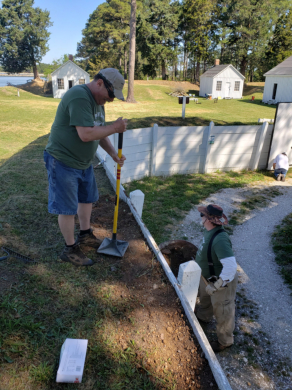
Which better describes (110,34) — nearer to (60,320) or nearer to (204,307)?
(204,307)

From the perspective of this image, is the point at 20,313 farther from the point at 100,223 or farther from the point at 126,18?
the point at 126,18

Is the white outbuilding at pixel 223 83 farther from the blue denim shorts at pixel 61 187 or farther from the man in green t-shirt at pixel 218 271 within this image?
the blue denim shorts at pixel 61 187

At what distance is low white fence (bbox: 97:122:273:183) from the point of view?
8.32 metres

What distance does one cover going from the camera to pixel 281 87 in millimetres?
29328

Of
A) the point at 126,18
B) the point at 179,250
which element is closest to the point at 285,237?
the point at 179,250

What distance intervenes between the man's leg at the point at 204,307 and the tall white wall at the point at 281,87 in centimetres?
3049

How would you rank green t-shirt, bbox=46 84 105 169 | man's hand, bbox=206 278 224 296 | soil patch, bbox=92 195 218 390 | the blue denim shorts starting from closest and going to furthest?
soil patch, bbox=92 195 218 390
green t-shirt, bbox=46 84 105 169
the blue denim shorts
man's hand, bbox=206 278 224 296

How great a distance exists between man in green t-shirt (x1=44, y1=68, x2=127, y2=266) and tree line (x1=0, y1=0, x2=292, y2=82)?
45.8 metres

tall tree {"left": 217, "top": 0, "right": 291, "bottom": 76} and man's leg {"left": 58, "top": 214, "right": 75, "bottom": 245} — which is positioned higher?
tall tree {"left": 217, "top": 0, "right": 291, "bottom": 76}

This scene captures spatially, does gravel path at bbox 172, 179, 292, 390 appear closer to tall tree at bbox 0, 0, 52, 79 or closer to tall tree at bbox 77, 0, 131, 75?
tall tree at bbox 77, 0, 131, 75

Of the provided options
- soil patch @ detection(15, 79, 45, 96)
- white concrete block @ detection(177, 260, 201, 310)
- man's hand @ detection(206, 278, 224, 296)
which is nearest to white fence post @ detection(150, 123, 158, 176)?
man's hand @ detection(206, 278, 224, 296)

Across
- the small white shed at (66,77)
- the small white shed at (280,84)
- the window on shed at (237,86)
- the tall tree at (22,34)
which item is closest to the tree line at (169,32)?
the tall tree at (22,34)

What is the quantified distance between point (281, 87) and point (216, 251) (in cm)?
3141

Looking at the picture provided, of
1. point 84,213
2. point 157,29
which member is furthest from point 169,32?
point 84,213
